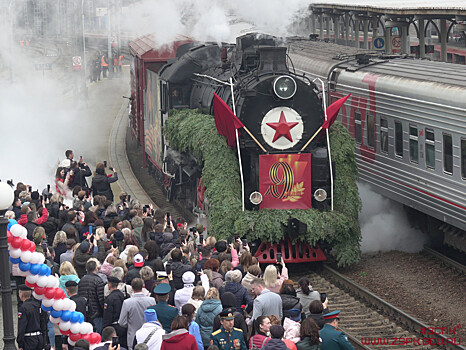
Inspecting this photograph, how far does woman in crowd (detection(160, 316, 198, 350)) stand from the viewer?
787cm

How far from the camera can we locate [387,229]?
661 inches

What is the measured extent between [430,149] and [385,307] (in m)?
3.24

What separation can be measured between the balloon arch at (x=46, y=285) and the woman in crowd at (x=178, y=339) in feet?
3.14

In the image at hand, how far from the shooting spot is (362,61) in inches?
712

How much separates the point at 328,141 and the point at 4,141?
15.8 metres

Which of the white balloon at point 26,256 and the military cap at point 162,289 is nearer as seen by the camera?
the white balloon at point 26,256

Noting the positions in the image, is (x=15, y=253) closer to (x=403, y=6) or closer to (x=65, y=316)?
(x=65, y=316)

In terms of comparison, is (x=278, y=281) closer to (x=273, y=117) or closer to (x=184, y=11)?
(x=273, y=117)

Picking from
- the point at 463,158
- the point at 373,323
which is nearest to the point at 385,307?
the point at 373,323

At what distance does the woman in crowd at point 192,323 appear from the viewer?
8430mm

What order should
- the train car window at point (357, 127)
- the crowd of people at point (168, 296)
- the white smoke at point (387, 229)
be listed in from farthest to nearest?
the train car window at point (357, 127) → the white smoke at point (387, 229) → the crowd of people at point (168, 296)

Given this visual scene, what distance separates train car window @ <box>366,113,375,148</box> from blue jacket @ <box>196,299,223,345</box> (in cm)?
865

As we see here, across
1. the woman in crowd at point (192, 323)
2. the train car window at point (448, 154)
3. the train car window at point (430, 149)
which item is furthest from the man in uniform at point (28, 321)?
the train car window at point (430, 149)

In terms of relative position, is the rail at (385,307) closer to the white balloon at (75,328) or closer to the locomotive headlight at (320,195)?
the locomotive headlight at (320,195)
